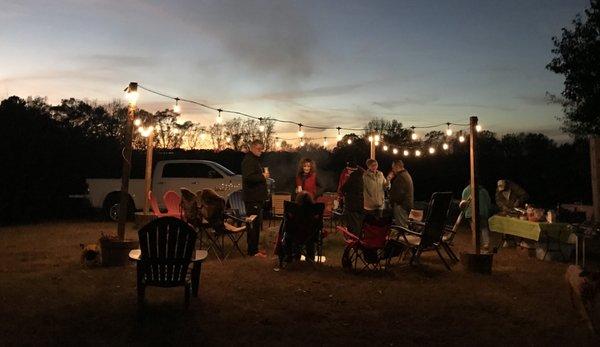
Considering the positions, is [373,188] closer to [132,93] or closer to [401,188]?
[401,188]

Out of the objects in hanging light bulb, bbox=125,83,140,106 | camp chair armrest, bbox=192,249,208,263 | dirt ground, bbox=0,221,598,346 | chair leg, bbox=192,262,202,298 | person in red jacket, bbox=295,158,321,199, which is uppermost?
hanging light bulb, bbox=125,83,140,106

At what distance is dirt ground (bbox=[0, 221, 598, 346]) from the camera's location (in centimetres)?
436

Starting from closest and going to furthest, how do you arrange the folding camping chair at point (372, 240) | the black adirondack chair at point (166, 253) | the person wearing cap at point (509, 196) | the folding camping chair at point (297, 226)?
the black adirondack chair at point (166, 253) → the folding camping chair at point (372, 240) → the folding camping chair at point (297, 226) → the person wearing cap at point (509, 196)

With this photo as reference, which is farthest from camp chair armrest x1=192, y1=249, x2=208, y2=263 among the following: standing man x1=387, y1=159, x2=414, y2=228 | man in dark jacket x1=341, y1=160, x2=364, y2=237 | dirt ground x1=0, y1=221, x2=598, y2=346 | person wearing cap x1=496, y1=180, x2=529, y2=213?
person wearing cap x1=496, y1=180, x2=529, y2=213

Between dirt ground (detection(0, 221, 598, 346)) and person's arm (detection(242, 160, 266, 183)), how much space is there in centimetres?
120

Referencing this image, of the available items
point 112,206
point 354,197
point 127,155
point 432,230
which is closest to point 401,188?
point 354,197

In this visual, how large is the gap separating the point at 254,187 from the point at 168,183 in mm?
6341

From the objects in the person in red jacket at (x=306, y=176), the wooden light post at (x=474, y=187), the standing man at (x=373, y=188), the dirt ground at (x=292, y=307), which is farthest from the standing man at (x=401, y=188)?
the wooden light post at (x=474, y=187)

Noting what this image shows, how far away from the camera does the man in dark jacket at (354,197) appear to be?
8820mm

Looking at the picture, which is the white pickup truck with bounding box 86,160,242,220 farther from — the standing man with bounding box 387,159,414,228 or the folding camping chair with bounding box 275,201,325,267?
the folding camping chair with bounding box 275,201,325,267

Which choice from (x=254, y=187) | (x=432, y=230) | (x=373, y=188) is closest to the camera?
(x=432, y=230)

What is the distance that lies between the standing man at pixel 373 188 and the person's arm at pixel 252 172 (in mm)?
2291

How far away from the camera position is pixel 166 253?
198 inches

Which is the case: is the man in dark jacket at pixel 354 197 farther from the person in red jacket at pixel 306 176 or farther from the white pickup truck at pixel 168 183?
the white pickup truck at pixel 168 183
